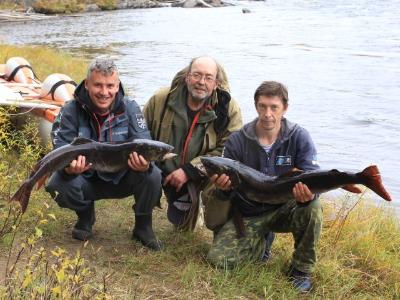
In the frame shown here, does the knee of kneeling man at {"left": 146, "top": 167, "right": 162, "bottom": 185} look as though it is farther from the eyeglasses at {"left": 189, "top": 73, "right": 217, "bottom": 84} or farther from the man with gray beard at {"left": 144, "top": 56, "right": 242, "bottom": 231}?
the eyeglasses at {"left": 189, "top": 73, "right": 217, "bottom": 84}

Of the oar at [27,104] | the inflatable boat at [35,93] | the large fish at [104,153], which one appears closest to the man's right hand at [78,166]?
the large fish at [104,153]

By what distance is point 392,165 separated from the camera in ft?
30.7

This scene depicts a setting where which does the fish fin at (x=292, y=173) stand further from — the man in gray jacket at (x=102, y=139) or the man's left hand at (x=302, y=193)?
the man in gray jacket at (x=102, y=139)

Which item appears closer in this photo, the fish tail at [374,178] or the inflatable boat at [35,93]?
the fish tail at [374,178]

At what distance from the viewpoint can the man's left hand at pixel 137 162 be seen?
4.13m

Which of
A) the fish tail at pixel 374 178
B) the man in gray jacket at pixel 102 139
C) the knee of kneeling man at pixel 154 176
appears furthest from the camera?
the knee of kneeling man at pixel 154 176

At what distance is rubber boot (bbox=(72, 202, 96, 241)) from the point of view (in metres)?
4.56

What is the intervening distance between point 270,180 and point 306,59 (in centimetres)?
1756

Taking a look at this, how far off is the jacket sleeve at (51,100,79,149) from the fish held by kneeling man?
107 cm

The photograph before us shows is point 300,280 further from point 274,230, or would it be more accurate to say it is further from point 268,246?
point 268,246

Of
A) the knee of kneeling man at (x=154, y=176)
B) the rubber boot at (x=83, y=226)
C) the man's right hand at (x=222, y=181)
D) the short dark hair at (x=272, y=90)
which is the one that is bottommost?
the rubber boot at (x=83, y=226)

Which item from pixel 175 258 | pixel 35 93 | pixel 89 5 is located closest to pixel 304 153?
pixel 175 258

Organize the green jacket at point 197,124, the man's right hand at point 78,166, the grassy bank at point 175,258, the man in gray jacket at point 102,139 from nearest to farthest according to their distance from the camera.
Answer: the grassy bank at point 175,258, the man's right hand at point 78,166, the man in gray jacket at point 102,139, the green jacket at point 197,124

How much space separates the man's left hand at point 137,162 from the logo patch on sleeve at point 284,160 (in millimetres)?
991
